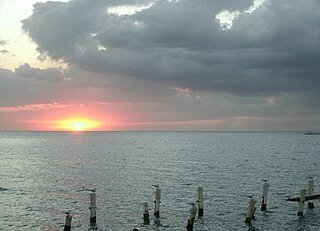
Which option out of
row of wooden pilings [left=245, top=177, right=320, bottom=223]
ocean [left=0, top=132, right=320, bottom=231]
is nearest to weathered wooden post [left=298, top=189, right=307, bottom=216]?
row of wooden pilings [left=245, top=177, right=320, bottom=223]

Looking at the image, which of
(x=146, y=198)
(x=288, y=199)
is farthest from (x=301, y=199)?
(x=146, y=198)

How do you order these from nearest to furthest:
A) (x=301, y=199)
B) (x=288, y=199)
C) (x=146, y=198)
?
(x=301, y=199) → (x=288, y=199) → (x=146, y=198)

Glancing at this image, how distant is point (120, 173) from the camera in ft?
232

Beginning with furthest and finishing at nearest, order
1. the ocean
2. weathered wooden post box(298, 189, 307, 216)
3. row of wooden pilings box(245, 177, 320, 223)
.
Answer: weathered wooden post box(298, 189, 307, 216), the ocean, row of wooden pilings box(245, 177, 320, 223)

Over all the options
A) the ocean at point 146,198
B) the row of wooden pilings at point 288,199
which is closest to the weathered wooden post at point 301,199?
the row of wooden pilings at point 288,199

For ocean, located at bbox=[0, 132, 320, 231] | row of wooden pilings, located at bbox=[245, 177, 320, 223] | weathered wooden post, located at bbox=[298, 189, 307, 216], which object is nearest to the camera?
row of wooden pilings, located at bbox=[245, 177, 320, 223]

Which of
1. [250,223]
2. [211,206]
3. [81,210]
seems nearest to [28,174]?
[81,210]

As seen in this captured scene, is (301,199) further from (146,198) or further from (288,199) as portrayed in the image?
(146,198)

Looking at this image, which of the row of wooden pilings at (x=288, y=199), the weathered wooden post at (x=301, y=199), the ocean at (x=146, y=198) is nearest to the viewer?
the row of wooden pilings at (x=288, y=199)

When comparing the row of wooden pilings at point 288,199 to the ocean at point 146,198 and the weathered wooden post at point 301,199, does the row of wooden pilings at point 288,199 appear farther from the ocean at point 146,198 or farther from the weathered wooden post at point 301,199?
the ocean at point 146,198

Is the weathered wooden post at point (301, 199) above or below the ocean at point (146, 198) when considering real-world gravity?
above

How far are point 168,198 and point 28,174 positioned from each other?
3447cm

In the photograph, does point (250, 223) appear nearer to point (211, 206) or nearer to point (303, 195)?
point (303, 195)

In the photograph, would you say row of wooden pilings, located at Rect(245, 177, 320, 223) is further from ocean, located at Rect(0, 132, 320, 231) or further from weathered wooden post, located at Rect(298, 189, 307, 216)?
ocean, located at Rect(0, 132, 320, 231)
